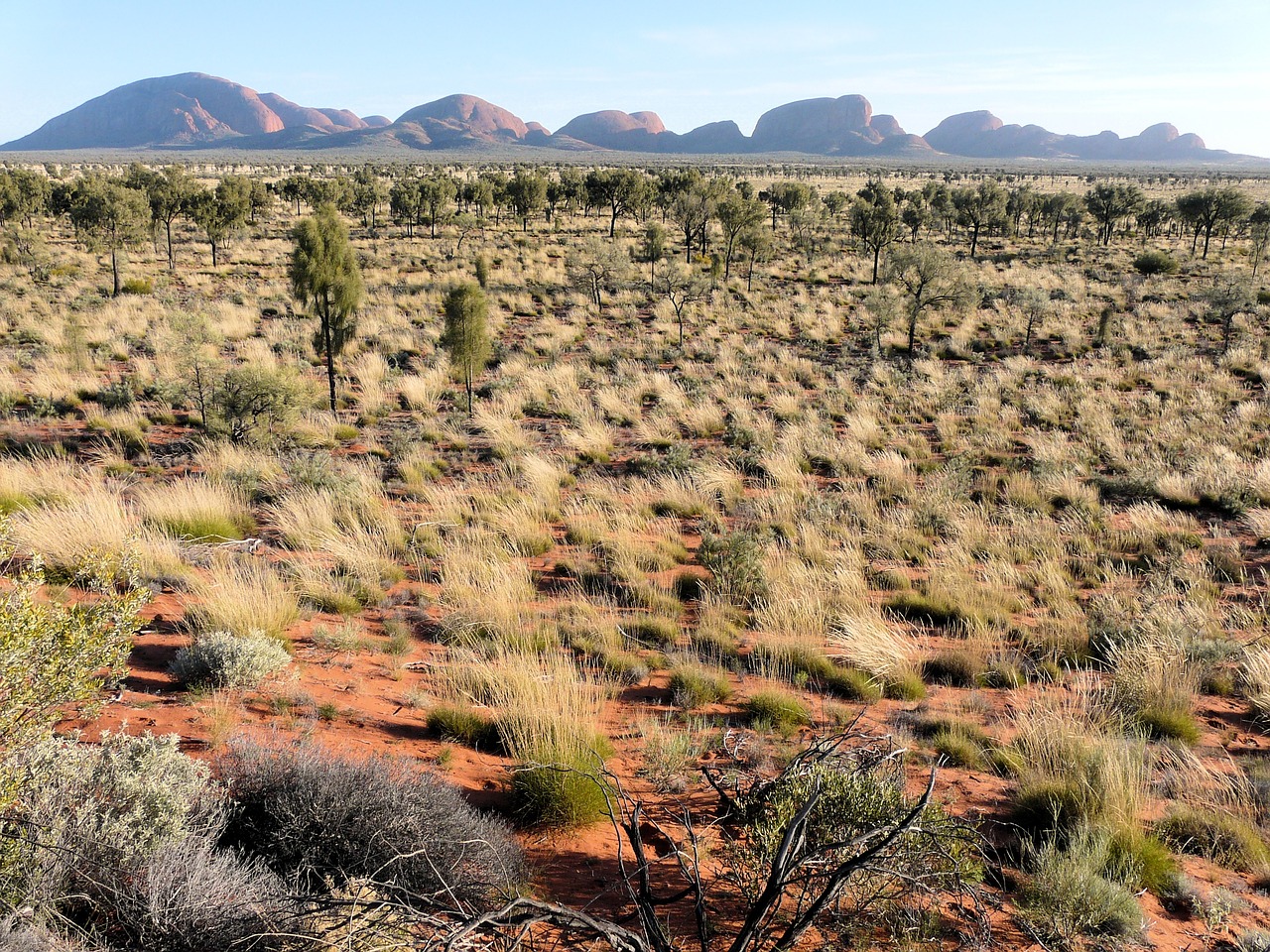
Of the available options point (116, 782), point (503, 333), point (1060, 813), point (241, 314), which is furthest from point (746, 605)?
point (241, 314)

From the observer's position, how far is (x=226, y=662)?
194 inches

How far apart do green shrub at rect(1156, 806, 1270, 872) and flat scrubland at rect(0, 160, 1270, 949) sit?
2cm

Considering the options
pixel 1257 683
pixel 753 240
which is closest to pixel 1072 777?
pixel 1257 683

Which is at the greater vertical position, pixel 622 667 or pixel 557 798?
pixel 557 798

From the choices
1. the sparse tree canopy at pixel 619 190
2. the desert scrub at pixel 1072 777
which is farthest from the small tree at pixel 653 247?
the desert scrub at pixel 1072 777

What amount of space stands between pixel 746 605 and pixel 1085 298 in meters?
27.9

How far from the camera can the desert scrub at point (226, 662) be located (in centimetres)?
495

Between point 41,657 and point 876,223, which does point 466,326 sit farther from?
point 876,223

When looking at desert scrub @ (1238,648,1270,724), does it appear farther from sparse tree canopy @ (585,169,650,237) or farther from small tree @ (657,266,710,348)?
sparse tree canopy @ (585,169,650,237)

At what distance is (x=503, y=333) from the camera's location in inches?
915

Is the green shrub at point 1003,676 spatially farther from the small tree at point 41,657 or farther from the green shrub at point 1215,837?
the small tree at point 41,657

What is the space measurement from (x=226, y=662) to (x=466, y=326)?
1157cm

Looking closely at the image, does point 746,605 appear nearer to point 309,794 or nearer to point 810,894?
point 810,894

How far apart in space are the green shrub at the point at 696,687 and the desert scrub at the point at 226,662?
2.99 m
